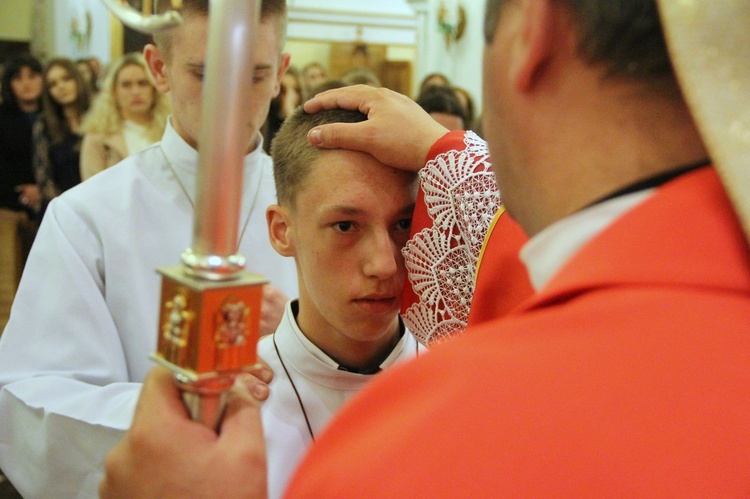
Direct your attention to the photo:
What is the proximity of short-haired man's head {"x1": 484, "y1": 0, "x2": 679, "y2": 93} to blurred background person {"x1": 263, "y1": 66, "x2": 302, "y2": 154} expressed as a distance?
4.63 metres

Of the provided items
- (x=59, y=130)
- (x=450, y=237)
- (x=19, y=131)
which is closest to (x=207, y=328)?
(x=450, y=237)

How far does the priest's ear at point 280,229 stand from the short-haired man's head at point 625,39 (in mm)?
1094

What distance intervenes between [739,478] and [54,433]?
1597 millimetres

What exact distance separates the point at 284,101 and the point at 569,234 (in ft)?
16.3

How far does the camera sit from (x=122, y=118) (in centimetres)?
459

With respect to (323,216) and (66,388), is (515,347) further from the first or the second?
(66,388)

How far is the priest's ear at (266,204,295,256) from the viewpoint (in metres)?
1.87

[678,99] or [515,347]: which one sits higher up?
[678,99]

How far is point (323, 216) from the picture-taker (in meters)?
1.73

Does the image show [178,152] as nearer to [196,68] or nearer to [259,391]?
[196,68]

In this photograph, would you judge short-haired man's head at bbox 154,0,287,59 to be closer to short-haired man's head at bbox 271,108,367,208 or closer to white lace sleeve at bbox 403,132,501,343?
short-haired man's head at bbox 271,108,367,208

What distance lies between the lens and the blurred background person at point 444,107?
462 cm

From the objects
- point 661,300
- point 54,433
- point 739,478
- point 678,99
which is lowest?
A: point 54,433

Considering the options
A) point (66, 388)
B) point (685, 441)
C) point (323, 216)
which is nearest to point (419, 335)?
point (323, 216)
